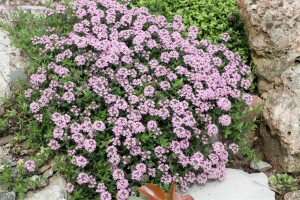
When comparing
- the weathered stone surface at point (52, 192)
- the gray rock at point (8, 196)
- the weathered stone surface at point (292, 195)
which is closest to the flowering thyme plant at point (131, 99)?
the weathered stone surface at point (52, 192)

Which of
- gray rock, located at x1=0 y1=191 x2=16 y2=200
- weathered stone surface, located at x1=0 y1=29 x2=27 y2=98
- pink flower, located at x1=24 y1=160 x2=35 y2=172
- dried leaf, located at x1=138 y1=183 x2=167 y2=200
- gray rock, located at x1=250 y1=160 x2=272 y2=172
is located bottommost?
gray rock, located at x1=0 y1=191 x2=16 y2=200

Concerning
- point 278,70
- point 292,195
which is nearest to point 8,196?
point 292,195

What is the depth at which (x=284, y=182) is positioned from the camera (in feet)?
19.0

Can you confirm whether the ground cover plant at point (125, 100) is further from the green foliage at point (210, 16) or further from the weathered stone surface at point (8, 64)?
the green foliage at point (210, 16)

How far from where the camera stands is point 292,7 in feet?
19.8

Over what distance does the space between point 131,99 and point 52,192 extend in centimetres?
147

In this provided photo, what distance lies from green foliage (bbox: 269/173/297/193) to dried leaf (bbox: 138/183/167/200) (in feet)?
5.98

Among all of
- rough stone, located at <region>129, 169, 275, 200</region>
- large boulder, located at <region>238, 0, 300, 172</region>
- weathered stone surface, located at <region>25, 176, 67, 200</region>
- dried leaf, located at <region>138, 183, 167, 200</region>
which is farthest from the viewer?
large boulder, located at <region>238, 0, 300, 172</region>

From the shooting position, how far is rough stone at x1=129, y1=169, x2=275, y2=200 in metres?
5.48

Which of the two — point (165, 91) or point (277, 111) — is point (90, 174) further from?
point (277, 111)

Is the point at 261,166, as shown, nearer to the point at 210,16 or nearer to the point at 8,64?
the point at 210,16

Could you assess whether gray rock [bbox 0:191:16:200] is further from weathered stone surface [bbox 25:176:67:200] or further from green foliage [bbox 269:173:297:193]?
green foliage [bbox 269:173:297:193]

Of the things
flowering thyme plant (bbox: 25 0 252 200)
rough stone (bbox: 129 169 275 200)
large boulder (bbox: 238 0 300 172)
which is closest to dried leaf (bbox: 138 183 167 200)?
flowering thyme plant (bbox: 25 0 252 200)

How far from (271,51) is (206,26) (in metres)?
1.21
